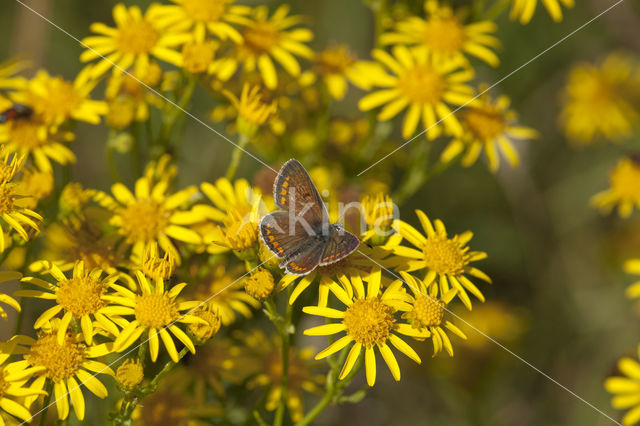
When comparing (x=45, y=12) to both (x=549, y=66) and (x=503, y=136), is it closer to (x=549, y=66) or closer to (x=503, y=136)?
(x=503, y=136)

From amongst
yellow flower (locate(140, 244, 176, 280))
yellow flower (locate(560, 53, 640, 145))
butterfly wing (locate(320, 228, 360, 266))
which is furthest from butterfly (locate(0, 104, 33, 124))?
yellow flower (locate(560, 53, 640, 145))

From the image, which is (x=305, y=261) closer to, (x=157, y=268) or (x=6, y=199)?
(x=157, y=268)

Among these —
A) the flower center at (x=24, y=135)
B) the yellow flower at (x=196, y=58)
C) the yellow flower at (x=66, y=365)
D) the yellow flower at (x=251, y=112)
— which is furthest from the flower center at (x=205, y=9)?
the yellow flower at (x=66, y=365)

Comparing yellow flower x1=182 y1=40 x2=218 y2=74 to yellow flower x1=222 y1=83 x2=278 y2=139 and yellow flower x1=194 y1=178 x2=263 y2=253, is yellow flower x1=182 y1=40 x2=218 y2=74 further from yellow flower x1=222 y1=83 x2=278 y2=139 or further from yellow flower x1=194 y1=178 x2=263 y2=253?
yellow flower x1=194 y1=178 x2=263 y2=253

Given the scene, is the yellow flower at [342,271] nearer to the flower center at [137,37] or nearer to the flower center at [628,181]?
the flower center at [137,37]

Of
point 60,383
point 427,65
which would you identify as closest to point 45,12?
point 427,65

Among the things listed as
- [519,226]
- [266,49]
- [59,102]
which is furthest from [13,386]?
[519,226]
